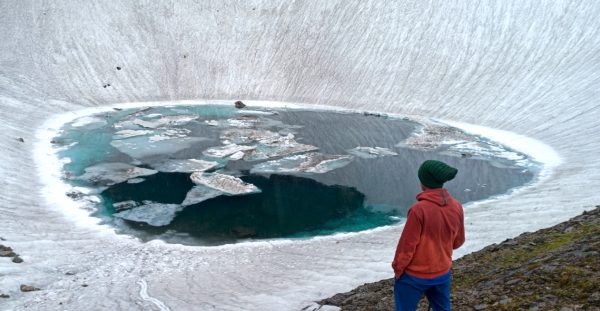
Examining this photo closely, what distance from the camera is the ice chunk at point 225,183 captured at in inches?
833

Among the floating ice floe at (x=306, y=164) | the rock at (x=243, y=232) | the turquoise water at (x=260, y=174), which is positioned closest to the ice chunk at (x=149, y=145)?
the turquoise water at (x=260, y=174)

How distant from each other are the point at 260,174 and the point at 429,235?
60.9 ft

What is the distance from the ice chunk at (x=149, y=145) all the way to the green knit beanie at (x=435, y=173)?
22.4 metres

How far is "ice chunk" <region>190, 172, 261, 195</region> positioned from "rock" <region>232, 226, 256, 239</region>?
144 inches

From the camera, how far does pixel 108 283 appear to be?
1233cm

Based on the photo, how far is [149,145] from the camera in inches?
1105

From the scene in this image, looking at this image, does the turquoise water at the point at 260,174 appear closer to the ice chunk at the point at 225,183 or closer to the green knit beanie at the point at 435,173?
the ice chunk at the point at 225,183

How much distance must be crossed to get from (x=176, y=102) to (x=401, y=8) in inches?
813

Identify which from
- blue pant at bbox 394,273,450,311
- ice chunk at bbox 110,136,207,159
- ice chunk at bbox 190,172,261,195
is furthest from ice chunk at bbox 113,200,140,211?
blue pant at bbox 394,273,450,311

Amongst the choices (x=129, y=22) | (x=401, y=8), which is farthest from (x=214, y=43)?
(x=401, y=8)

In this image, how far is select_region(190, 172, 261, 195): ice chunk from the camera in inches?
833

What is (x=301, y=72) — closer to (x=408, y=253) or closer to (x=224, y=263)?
(x=224, y=263)

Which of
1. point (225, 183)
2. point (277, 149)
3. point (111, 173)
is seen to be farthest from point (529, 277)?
point (277, 149)

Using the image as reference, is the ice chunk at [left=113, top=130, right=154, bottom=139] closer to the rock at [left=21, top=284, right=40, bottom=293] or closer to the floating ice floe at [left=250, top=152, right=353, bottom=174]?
the floating ice floe at [left=250, top=152, right=353, bottom=174]
